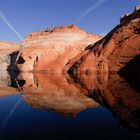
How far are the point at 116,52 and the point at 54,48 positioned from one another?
102 feet

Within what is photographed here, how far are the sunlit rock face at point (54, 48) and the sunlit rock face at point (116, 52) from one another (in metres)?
15.3

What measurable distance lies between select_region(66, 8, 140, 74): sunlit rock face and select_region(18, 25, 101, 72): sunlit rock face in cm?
1530

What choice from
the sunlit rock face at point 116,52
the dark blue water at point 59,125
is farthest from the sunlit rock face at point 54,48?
the dark blue water at point 59,125

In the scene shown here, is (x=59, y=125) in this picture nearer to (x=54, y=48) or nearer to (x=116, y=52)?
(x=116, y=52)

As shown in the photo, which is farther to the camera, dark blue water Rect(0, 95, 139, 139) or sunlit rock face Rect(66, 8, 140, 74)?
sunlit rock face Rect(66, 8, 140, 74)

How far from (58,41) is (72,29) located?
7.28 meters

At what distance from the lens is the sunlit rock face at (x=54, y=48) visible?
84.9 metres

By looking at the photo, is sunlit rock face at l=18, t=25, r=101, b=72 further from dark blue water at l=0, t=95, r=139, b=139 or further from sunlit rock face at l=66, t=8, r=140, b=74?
dark blue water at l=0, t=95, r=139, b=139

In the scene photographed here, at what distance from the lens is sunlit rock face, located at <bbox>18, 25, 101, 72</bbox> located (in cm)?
8488

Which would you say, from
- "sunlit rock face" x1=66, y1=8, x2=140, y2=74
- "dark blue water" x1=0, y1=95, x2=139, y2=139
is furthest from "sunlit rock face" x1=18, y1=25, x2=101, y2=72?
"dark blue water" x1=0, y1=95, x2=139, y2=139

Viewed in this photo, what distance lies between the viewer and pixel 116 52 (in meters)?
61.0

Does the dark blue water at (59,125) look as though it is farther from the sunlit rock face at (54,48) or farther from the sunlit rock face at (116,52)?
the sunlit rock face at (54,48)

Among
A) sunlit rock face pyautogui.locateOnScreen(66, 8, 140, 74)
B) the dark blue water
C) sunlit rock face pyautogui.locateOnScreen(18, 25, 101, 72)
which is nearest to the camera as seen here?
the dark blue water

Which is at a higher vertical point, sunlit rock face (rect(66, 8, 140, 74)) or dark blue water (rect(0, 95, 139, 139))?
sunlit rock face (rect(66, 8, 140, 74))
